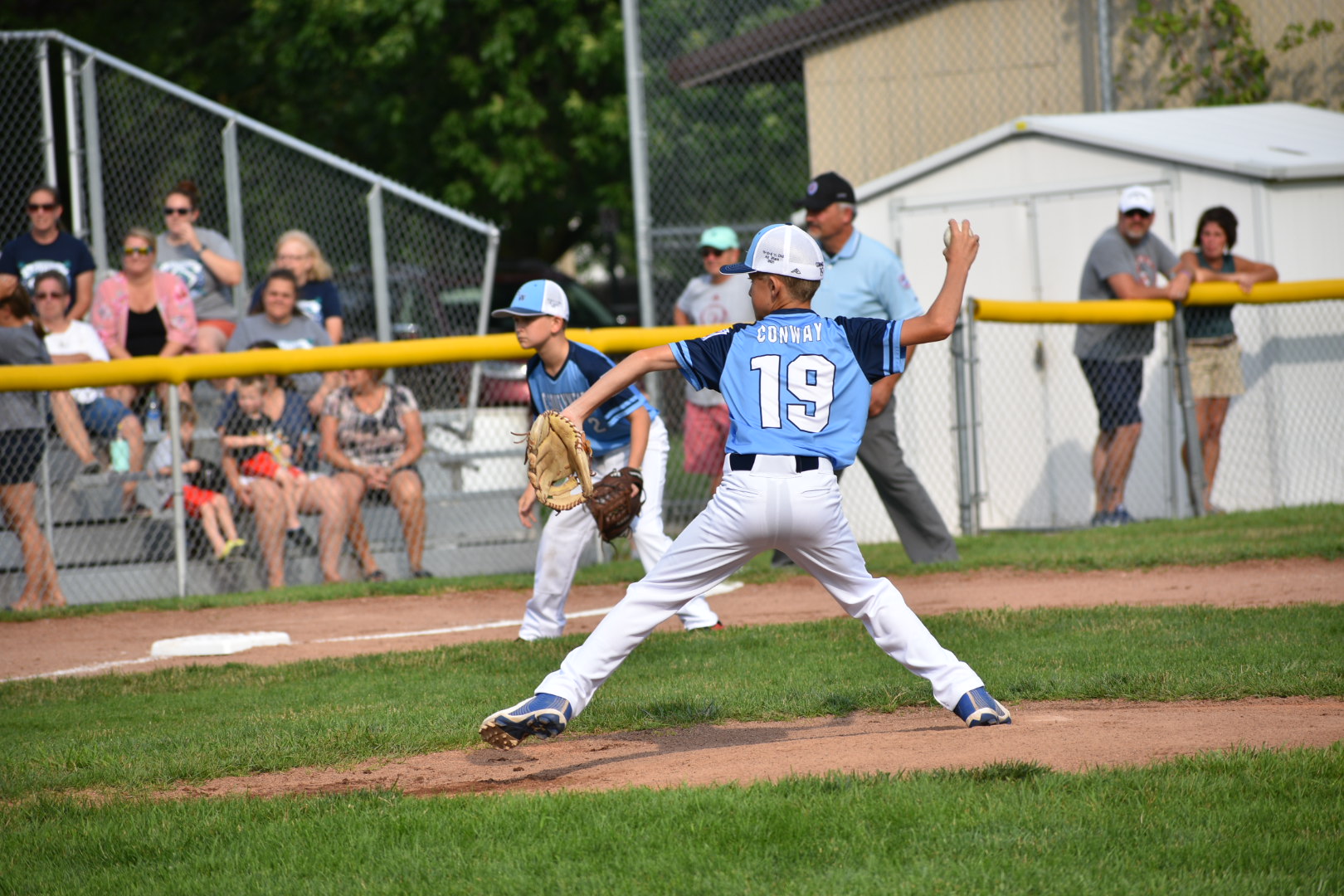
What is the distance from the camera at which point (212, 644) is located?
8.12 metres

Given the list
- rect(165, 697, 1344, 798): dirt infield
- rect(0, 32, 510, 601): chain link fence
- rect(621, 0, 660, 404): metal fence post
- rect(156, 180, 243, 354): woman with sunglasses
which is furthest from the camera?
rect(0, 32, 510, 601): chain link fence

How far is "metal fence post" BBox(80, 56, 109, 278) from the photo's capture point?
12.4m

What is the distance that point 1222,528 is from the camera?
33.1 feet

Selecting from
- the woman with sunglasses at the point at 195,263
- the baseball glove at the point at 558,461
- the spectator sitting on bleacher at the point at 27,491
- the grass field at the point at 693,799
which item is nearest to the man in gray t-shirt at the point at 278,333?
the woman with sunglasses at the point at 195,263

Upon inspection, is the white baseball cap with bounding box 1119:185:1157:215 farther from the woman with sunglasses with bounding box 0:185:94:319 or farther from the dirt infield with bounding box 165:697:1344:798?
the woman with sunglasses with bounding box 0:185:94:319

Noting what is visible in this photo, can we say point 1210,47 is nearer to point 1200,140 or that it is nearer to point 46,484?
point 1200,140

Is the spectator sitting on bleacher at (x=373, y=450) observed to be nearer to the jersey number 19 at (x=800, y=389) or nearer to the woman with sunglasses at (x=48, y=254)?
the woman with sunglasses at (x=48, y=254)

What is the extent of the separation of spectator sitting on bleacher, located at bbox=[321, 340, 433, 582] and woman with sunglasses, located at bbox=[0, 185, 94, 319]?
2.50m

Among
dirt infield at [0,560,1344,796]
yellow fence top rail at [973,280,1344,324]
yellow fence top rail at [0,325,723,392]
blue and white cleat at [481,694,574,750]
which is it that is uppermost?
yellow fence top rail at [973,280,1344,324]

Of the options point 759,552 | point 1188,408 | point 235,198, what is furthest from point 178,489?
point 1188,408

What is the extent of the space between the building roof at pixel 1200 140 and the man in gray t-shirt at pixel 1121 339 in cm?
77

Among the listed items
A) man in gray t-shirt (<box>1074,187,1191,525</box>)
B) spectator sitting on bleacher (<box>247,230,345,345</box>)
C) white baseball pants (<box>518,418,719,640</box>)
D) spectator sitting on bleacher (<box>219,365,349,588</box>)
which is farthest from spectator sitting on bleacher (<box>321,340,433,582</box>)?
man in gray t-shirt (<box>1074,187,1191,525</box>)

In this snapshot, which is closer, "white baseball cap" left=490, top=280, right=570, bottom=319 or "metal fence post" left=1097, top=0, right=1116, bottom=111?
"white baseball cap" left=490, top=280, right=570, bottom=319

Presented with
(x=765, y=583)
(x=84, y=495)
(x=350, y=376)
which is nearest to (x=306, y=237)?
(x=350, y=376)
